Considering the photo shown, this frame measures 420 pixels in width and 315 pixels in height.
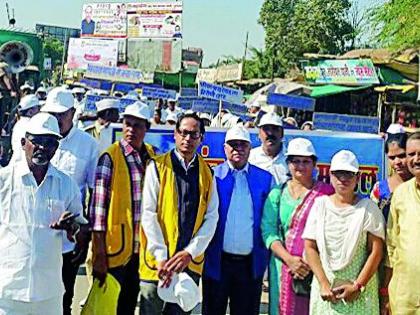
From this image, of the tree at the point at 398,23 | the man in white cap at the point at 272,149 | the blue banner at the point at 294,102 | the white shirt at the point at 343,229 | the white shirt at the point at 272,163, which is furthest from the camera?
the tree at the point at 398,23

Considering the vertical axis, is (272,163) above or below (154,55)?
below

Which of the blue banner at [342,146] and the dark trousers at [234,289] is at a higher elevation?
the blue banner at [342,146]

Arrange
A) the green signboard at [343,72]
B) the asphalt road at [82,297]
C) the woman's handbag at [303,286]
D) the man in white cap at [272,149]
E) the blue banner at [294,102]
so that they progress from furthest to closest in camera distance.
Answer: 1. the green signboard at [343,72]
2. the blue banner at [294,102]
3. the asphalt road at [82,297]
4. the man in white cap at [272,149]
5. the woman's handbag at [303,286]

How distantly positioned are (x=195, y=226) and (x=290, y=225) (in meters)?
0.64

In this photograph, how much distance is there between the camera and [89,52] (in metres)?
29.3

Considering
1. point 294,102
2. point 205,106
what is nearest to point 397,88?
point 294,102

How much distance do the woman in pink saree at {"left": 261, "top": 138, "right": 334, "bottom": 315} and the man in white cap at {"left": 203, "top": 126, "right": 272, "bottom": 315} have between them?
12cm

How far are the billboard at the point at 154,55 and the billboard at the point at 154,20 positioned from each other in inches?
35.7

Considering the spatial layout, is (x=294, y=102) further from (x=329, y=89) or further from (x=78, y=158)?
(x=329, y=89)

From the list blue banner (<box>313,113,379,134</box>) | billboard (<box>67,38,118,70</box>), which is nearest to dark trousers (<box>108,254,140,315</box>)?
blue banner (<box>313,113,379,134</box>)

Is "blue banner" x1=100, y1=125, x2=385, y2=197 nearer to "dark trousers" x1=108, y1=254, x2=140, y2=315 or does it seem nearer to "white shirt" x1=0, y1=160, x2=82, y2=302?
"dark trousers" x1=108, y1=254, x2=140, y2=315

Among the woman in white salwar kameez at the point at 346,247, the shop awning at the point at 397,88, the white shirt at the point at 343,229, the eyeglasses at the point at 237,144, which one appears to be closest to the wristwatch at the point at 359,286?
the woman in white salwar kameez at the point at 346,247

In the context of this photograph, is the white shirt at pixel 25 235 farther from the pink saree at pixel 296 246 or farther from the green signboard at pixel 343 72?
the green signboard at pixel 343 72

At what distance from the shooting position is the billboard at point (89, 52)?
29.1 metres
